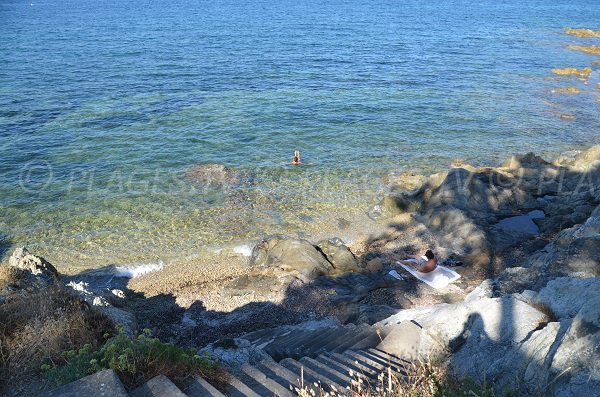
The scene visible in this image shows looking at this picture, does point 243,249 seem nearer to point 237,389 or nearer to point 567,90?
point 237,389

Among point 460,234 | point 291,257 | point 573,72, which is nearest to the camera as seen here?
point 291,257

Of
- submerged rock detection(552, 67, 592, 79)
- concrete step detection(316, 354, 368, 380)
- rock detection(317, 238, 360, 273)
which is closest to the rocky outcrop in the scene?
rock detection(317, 238, 360, 273)

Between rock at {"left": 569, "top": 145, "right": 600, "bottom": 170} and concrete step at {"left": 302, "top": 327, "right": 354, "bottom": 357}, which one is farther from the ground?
concrete step at {"left": 302, "top": 327, "right": 354, "bottom": 357}

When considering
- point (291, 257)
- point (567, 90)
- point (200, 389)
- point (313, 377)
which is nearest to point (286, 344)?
point (313, 377)

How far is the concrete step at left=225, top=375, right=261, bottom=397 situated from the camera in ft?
19.9

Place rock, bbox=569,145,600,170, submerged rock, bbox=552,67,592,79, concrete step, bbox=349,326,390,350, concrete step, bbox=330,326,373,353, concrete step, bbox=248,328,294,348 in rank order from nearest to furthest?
→ concrete step, bbox=349,326,390,350, concrete step, bbox=330,326,373,353, concrete step, bbox=248,328,294,348, rock, bbox=569,145,600,170, submerged rock, bbox=552,67,592,79

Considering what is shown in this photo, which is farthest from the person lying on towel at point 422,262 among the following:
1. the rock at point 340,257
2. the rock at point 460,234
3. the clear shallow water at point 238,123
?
the clear shallow water at point 238,123

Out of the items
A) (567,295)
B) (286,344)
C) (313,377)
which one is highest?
(567,295)

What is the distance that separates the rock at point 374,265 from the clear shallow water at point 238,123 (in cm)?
308

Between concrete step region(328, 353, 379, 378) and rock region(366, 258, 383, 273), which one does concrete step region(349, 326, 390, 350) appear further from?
rock region(366, 258, 383, 273)

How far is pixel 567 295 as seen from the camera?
25.1 feet

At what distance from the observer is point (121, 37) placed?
59.9 meters

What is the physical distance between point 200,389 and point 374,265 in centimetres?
1114

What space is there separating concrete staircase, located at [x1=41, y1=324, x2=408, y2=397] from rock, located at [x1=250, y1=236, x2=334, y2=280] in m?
4.90
